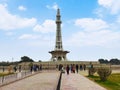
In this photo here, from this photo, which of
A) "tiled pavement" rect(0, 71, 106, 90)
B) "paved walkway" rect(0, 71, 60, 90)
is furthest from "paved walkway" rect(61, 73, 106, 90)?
"paved walkway" rect(0, 71, 60, 90)

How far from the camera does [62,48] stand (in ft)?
314

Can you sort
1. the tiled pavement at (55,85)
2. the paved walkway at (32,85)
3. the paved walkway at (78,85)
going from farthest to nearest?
the paved walkway at (32,85) < the tiled pavement at (55,85) < the paved walkway at (78,85)

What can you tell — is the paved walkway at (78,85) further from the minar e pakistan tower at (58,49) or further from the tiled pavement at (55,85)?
the minar e pakistan tower at (58,49)

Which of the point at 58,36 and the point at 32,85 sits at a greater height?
the point at 58,36

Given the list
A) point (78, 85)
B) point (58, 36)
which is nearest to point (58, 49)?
point (58, 36)


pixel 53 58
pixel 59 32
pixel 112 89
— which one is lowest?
pixel 112 89

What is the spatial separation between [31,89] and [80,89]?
377 cm

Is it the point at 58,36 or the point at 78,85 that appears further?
the point at 58,36

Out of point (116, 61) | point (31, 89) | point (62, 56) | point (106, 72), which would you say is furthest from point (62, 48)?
point (31, 89)

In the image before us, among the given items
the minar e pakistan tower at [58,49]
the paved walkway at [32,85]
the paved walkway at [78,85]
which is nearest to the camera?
the paved walkway at [78,85]

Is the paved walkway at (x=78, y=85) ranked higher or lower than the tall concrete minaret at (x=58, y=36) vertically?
lower

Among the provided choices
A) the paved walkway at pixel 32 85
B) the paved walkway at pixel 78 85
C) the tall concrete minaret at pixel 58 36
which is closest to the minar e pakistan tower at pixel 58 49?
the tall concrete minaret at pixel 58 36

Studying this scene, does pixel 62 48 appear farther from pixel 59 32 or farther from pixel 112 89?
pixel 112 89

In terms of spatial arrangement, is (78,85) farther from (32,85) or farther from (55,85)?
(32,85)
